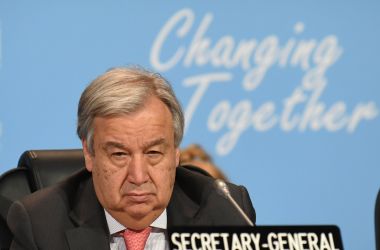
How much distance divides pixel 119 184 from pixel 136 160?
0.08m

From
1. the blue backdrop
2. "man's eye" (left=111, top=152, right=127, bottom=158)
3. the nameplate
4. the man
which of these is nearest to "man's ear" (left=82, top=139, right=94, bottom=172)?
the man

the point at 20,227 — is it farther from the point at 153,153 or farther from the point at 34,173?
the point at 153,153

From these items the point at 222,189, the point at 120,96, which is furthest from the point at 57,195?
the point at 222,189

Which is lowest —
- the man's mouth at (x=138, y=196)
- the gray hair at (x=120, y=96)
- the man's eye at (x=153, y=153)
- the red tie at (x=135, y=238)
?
the red tie at (x=135, y=238)

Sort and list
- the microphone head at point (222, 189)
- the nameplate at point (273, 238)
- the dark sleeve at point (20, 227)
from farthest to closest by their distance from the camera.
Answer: the dark sleeve at point (20, 227) → the microphone head at point (222, 189) → the nameplate at point (273, 238)

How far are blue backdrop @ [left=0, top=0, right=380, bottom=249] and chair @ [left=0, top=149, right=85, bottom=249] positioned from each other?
203cm

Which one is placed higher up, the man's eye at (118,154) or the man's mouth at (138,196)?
the man's eye at (118,154)

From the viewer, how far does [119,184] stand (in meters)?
2.56

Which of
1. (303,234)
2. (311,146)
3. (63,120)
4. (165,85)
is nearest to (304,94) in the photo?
(311,146)

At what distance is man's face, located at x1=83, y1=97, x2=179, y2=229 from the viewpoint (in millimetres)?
2529

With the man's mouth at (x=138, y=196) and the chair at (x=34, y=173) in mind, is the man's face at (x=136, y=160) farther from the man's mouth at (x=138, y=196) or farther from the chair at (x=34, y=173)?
the chair at (x=34, y=173)

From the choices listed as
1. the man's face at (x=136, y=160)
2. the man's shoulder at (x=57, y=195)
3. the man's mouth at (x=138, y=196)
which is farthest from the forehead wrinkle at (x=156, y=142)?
the man's shoulder at (x=57, y=195)

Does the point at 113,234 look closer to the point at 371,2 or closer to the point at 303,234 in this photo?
the point at 303,234

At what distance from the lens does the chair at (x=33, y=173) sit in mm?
2881
